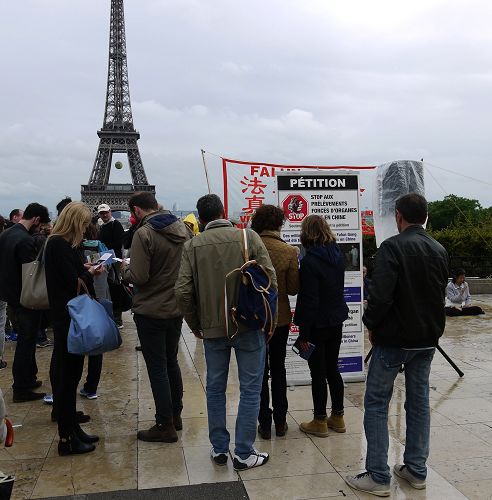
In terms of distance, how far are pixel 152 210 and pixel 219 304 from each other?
1.13m

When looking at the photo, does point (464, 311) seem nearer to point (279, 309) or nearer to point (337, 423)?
point (337, 423)

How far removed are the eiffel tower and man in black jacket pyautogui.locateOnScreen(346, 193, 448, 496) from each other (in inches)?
2241

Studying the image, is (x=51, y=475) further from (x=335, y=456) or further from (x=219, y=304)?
(x=335, y=456)

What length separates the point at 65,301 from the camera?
3.86 m

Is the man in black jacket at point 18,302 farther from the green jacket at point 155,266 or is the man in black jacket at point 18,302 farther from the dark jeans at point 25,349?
the green jacket at point 155,266

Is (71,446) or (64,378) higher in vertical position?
(64,378)

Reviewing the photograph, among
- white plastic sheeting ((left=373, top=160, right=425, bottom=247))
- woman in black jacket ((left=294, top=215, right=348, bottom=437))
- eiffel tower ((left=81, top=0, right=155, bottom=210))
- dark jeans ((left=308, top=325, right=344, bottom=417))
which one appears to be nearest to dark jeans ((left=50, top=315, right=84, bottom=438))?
woman in black jacket ((left=294, top=215, right=348, bottom=437))

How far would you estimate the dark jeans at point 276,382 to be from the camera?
4129 mm

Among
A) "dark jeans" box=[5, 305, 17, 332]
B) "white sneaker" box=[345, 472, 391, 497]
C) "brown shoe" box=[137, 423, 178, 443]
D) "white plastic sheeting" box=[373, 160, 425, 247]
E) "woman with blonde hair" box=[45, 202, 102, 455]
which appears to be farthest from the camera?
"dark jeans" box=[5, 305, 17, 332]

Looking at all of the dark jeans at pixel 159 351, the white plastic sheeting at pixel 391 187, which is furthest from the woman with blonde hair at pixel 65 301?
the white plastic sheeting at pixel 391 187

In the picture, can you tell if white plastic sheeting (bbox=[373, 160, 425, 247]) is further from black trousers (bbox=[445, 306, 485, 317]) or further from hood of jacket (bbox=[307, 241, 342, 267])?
black trousers (bbox=[445, 306, 485, 317])

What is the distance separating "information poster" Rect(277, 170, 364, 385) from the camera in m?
5.43

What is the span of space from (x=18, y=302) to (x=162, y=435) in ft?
7.18

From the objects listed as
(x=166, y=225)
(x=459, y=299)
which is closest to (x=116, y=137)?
(x=459, y=299)
